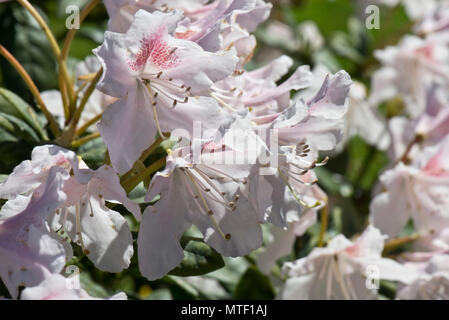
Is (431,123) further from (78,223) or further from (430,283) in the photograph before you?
(78,223)

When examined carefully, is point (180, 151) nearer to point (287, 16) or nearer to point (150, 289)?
point (150, 289)

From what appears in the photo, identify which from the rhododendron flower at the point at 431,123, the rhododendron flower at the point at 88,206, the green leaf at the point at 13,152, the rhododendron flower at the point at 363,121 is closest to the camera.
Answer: the rhododendron flower at the point at 88,206

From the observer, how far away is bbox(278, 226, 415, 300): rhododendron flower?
4.57 ft

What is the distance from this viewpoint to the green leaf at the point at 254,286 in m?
1.51

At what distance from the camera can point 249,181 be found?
1033 millimetres

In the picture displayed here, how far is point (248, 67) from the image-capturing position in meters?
1.89

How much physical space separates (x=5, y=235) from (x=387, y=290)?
3.11 ft

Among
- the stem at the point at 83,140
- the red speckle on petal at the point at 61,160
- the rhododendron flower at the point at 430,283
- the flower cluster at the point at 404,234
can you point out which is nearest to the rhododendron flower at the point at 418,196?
the flower cluster at the point at 404,234

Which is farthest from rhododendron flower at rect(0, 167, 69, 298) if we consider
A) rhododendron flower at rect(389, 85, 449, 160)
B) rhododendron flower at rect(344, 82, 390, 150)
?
rhododendron flower at rect(344, 82, 390, 150)

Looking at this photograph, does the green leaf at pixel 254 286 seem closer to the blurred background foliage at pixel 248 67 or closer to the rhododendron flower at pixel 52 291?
the blurred background foliage at pixel 248 67

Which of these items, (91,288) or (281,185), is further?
(91,288)

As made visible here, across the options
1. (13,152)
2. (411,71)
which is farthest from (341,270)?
(411,71)

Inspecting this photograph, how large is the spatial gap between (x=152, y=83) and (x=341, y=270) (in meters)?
0.58

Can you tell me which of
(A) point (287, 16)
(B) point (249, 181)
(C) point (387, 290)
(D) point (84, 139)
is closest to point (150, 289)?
(C) point (387, 290)
